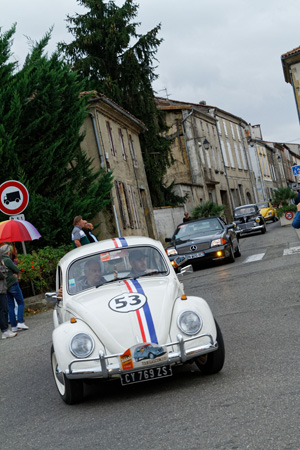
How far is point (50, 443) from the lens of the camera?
17.6ft

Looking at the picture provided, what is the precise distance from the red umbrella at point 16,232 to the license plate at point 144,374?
8799 mm

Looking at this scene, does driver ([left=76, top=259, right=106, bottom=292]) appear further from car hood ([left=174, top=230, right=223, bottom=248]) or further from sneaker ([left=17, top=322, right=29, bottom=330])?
car hood ([left=174, top=230, right=223, bottom=248])

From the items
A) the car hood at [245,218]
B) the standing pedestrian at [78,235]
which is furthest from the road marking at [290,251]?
the car hood at [245,218]

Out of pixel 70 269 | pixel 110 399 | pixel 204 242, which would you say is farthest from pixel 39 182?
pixel 110 399

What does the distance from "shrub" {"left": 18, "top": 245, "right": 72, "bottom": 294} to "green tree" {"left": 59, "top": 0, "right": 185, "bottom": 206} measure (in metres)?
24.3

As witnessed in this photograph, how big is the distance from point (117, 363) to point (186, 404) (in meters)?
0.79

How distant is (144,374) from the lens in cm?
638

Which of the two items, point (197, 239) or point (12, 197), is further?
point (197, 239)

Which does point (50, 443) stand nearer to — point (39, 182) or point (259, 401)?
point (259, 401)

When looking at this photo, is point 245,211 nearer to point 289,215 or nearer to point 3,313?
point 289,215

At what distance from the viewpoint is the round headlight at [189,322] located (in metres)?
6.61

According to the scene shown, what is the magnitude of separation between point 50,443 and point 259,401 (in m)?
1.60

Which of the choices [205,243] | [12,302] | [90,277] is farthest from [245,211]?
[90,277]

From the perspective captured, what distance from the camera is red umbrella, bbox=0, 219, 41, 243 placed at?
48.8 ft
